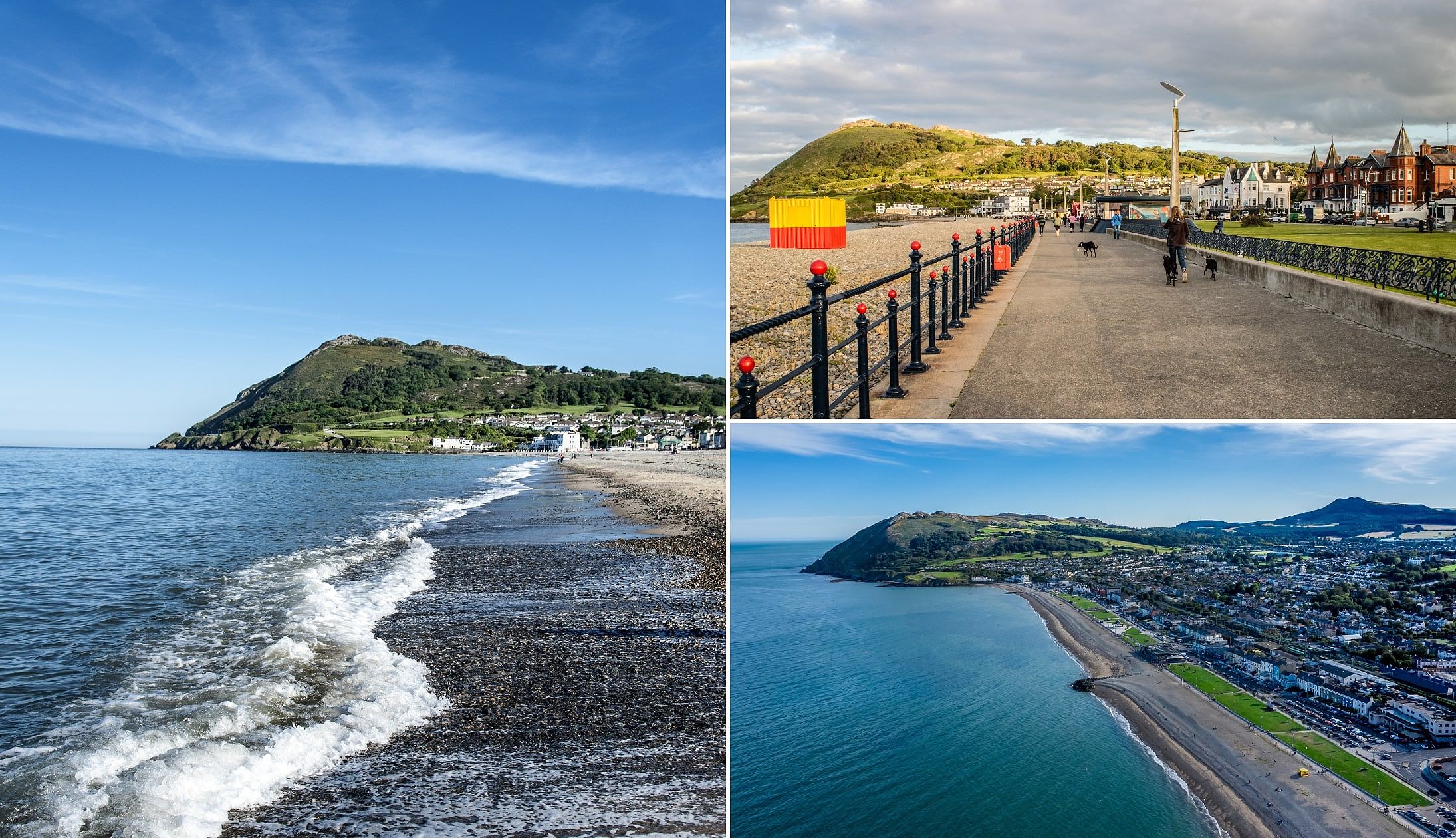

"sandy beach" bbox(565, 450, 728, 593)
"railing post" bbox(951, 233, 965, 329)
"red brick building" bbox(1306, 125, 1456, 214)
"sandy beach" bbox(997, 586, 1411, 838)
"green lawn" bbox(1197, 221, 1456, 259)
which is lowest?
"sandy beach" bbox(565, 450, 728, 593)

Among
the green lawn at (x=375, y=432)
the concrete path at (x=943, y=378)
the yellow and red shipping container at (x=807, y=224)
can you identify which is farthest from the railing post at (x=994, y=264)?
the green lawn at (x=375, y=432)

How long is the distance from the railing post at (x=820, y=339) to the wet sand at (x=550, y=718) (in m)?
2.58

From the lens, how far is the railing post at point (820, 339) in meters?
4.40

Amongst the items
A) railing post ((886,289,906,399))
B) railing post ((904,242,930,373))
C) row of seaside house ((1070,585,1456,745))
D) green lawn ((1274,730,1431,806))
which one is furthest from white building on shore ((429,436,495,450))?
green lawn ((1274,730,1431,806))

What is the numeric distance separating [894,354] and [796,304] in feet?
33.7

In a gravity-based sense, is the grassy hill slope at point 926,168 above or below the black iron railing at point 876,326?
above

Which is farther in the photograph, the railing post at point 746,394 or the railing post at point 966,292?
the railing post at point 966,292

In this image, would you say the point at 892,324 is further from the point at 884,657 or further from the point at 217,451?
the point at 217,451

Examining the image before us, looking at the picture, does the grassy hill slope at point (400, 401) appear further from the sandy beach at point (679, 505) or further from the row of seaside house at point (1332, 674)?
the row of seaside house at point (1332, 674)

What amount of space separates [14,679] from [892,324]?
9.79 meters

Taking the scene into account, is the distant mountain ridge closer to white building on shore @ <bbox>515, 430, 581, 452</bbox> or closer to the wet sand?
the wet sand

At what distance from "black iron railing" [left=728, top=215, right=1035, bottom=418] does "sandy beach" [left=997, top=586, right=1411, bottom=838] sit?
5.93 ft

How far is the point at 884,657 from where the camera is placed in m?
4.74

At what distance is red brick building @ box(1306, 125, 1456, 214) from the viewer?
4384 centimetres
